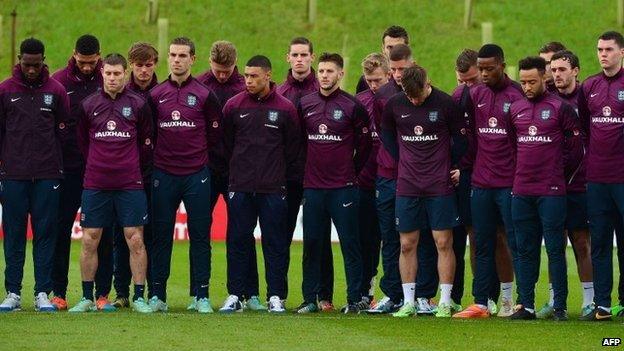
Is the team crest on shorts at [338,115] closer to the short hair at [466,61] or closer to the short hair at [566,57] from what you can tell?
the short hair at [466,61]

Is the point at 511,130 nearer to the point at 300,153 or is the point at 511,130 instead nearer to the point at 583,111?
the point at 583,111

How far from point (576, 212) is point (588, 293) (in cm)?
74

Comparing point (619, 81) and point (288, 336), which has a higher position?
point (619, 81)

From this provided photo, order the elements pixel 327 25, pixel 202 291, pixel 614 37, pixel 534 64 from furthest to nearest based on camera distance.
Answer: pixel 327 25
pixel 202 291
pixel 614 37
pixel 534 64

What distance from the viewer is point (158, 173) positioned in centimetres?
1421

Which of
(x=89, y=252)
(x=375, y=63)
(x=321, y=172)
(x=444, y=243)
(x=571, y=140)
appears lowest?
(x=89, y=252)

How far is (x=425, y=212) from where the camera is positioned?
14.0 metres

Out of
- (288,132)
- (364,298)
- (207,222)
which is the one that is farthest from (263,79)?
(364,298)

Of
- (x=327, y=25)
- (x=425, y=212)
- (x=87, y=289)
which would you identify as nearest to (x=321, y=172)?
(x=425, y=212)

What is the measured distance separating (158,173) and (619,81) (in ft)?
13.8

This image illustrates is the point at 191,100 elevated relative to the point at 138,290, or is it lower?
elevated

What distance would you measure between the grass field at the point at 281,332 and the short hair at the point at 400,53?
2.42m

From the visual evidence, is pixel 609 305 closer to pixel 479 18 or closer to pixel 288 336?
pixel 288 336
